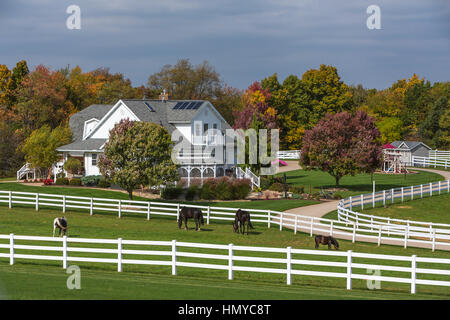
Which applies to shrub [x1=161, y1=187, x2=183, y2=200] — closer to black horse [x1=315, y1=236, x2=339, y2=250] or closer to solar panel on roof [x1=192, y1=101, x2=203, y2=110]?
solar panel on roof [x1=192, y1=101, x2=203, y2=110]

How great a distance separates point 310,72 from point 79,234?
76.5 meters

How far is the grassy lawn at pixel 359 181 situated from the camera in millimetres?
61250

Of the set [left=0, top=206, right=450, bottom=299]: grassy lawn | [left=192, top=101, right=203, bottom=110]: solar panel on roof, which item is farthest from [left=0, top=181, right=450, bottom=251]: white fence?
[left=192, top=101, right=203, bottom=110]: solar panel on roof

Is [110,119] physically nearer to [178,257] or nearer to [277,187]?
[277,187]

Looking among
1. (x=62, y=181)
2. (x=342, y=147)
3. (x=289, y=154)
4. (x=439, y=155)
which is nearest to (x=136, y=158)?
(x=62, y=181)

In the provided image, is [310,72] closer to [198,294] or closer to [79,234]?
[79,234]

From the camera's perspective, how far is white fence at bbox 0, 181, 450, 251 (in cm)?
3316

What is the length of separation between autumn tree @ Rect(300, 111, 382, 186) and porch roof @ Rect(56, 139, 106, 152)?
20672 mm

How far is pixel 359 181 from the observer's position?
6756 centimetres

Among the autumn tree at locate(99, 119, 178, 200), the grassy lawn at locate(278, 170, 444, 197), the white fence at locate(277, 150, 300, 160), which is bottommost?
the grassy lawn at locate(278, 170, 444, 197)

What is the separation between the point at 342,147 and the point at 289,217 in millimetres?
20166

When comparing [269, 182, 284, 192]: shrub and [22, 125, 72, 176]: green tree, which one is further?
[22, 125, 72, 176]: green tree

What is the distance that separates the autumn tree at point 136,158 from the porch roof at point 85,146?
13539mm

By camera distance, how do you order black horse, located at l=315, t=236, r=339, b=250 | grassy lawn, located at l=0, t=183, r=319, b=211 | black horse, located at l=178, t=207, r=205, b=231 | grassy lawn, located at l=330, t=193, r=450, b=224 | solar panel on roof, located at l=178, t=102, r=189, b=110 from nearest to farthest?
black horse, located at l=315, t=236, r=339, b=250
black horse, located at l=178, t=207, r=205, b=231
grassy lawn, located at l=330, t=193, r=450, b=224
grassy lawn, located at l=0, t=183, r=319, b=211
solar panel on roof, located at l=178, t=102, r=189, b=110
